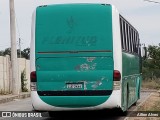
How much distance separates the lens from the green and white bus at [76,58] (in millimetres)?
12602

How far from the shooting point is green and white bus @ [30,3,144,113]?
41.3ft

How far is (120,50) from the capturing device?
12.9 metres

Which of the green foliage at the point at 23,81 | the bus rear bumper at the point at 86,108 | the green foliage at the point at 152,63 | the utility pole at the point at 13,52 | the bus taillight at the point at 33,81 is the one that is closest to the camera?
the bus rear bumper at the point at 86,108

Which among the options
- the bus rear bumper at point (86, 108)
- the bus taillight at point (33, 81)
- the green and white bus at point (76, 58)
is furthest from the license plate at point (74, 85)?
the bus taillight at point (33, 81)

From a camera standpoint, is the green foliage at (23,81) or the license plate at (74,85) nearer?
the license plate at (74,85)

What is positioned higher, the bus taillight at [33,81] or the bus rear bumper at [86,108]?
the bus taillight at [33,81]

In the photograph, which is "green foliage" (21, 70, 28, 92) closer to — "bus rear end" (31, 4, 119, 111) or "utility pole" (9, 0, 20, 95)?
"utility pole" (9, 0, 20, 95)

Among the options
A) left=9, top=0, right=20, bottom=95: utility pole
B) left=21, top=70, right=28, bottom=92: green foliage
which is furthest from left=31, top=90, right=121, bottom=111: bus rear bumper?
left=21, top=70, right=28, bottom=92: green foliage

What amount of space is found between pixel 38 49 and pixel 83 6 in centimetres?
169

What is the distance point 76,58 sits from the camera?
12.8 meters

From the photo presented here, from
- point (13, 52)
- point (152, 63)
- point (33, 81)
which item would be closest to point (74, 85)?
point (33, 81)

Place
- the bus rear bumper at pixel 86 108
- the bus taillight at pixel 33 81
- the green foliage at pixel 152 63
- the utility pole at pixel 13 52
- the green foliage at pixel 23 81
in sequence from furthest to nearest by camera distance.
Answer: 1. the green foliage at pixel 152 63
2. the green foliage at pixel 23 81
3. the utility pole at pixel 13 52
4. the bus taillight at pixel 33 81
5. the bus rear bumper at pixel 86 108

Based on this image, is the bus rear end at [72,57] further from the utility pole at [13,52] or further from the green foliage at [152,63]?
the green foliage at [152,63]

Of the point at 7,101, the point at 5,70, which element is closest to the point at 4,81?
the point at 5,70
